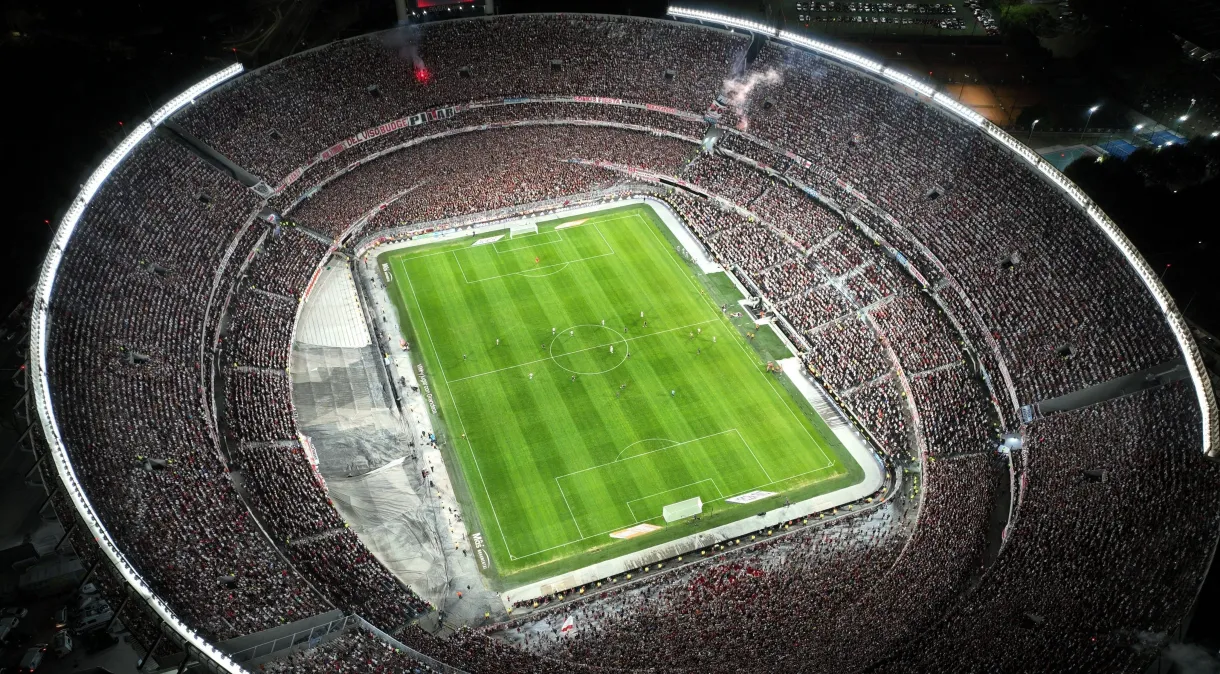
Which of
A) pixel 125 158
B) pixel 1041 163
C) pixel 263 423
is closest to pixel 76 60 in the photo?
pixel 125 158

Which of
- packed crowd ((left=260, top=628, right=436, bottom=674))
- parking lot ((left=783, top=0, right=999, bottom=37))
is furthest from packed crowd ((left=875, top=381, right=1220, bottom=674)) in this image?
parking lot ((left=783, top=0, right=999, bottom=37))

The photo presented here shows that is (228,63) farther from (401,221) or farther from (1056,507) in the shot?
(1056,507)

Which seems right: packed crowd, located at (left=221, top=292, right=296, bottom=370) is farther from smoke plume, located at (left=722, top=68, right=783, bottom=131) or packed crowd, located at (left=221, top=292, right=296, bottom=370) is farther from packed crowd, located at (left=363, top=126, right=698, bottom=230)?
smoke plume, located at (left=722, top=68, right=783, bottom=131)

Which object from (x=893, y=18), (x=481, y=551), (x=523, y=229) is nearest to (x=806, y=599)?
(x=481, y=551)

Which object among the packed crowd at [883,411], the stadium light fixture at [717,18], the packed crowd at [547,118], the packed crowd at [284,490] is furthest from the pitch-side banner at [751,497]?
the stadium light fixture at [717,18]

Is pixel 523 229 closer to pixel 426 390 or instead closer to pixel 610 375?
pixel 610 375
